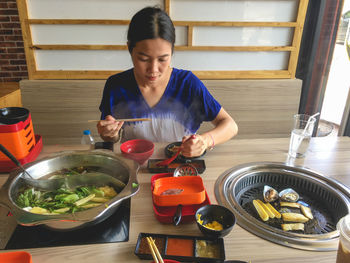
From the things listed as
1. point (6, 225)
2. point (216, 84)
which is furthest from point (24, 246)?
point (216, 84)

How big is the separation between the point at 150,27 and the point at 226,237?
1140mm

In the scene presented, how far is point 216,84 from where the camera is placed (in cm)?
290

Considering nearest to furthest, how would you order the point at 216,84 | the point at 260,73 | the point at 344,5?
the point at 344,5
the point at 216,84
the point at 260,73

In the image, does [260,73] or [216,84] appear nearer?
[216,84]

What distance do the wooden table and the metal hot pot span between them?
0.30ft

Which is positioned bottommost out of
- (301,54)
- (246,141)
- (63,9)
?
(246,141)

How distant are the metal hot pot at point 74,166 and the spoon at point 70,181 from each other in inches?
1.1

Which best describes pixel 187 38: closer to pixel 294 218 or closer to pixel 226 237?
pixel 294 218

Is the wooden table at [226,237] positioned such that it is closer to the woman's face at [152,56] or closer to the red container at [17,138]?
the red container at [17,138]

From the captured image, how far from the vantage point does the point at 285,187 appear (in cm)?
142

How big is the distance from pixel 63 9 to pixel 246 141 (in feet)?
7.74

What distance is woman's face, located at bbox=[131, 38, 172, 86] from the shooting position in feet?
4.82

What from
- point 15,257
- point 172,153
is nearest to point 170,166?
point 172,153

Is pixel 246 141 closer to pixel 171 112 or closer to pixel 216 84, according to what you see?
pixel 171 112
